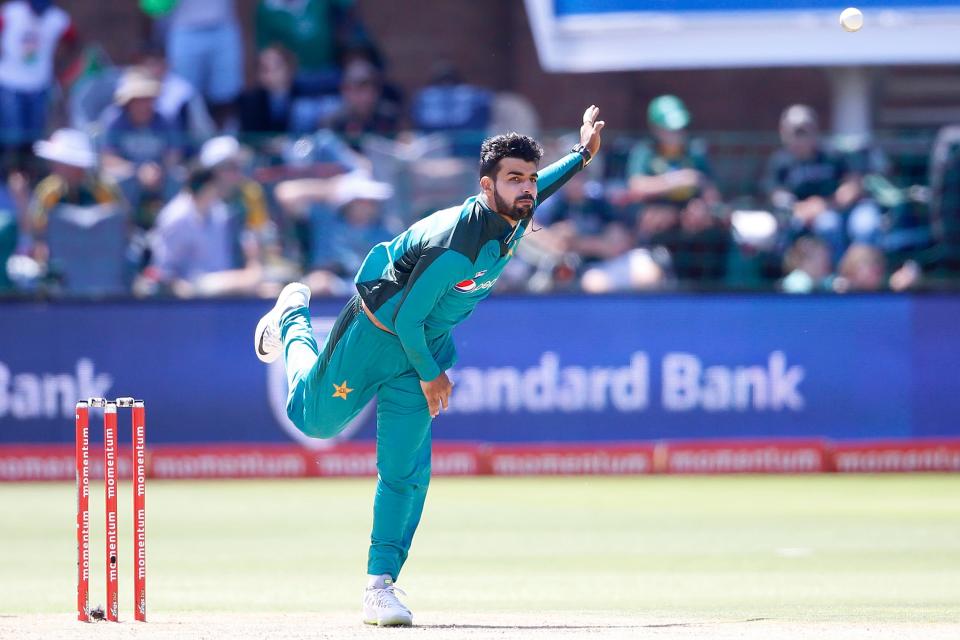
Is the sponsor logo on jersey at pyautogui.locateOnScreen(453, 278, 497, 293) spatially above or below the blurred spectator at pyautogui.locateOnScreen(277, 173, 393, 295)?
below

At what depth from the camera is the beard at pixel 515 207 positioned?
6.16 m

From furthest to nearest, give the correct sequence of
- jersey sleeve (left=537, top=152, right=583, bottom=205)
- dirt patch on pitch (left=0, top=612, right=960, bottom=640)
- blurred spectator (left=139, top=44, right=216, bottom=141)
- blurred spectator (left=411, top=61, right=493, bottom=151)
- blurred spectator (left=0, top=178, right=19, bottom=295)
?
blurred spectator (left=411, top=61, right=493, bottom=151), blurred spectator (left=139, top=44, right=216, bottom=141), blurred spectator (left=0, top=178, right=19, bottom=295), jersey sleeve (left=537, top=152, right=583, bottom=205), dirt patch on pitch (left=0, top=612, right=960, bottom=640)

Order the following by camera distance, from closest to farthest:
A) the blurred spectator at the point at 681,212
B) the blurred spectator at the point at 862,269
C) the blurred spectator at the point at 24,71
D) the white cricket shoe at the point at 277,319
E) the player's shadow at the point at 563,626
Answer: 1. the player's shadow at the point at 563,626
2. the white cricket shoe at the point at 277,319
3. the blurred spectator at the point at 862,269
4. the blurred spectator at the point at 681,212
5. the blurred spectator at the point at 24,71

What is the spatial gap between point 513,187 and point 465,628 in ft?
5.54

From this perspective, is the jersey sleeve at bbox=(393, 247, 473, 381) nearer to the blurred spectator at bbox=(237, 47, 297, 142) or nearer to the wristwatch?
the wristwatch

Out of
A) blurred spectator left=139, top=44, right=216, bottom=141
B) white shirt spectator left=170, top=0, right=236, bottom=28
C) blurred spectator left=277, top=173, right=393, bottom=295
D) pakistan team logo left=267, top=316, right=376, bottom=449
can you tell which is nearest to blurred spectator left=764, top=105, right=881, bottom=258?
blurred spectator left=277, top=173, right=393, bottom=295

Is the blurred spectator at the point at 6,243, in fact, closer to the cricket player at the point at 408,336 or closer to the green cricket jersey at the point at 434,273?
the cricket player at the point at 408,336

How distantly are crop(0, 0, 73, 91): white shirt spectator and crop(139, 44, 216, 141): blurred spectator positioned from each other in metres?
1.20

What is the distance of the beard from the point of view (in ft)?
20.2

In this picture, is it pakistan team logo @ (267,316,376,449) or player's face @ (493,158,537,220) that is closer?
player's face @ (493,158,537,220)

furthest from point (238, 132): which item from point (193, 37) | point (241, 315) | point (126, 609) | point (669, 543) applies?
point (126, 609)

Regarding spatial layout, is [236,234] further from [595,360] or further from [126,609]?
[126,609]

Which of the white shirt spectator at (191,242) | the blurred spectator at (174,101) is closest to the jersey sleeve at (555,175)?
the white shirt spectator at (191,242)

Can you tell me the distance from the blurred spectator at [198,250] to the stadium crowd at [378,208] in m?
0.01
